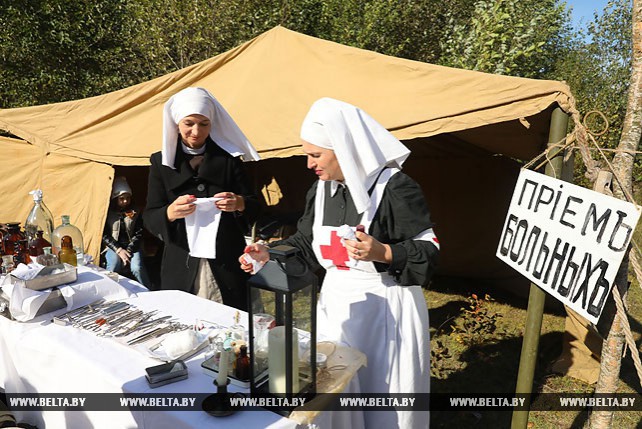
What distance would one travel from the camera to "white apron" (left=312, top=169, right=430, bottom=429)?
1950 millimetres

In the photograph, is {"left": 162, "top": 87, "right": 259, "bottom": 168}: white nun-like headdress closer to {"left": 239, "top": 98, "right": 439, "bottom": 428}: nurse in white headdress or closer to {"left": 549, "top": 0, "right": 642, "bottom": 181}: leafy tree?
{"left": 239, "top": 98, "right": 439, "bottom": 428}: nurse in white headdress

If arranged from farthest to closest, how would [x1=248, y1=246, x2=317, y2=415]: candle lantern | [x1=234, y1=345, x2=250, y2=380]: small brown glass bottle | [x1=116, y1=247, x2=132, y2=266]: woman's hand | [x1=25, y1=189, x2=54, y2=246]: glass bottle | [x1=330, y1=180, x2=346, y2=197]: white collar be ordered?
[x1=116, y1=247, x2=132, y2=266]: woman's hand → [x1=25, y1=189, x2=54, y2=246]: glass bottle → [x1=330, y1=180, x2=346, y2=197]: white collar → [x1=234, y1=345, x2=250, y2=380]: small brown glass bottle → [x1=248, y1=246, x2=317, y2=415]: candle lantern

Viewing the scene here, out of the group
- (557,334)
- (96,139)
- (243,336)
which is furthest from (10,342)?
(557,334)

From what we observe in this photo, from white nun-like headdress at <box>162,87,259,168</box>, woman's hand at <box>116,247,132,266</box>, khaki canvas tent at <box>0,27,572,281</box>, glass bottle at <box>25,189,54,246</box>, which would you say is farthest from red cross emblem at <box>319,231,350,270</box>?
woman's hand at <box>116,247,132,266</box>

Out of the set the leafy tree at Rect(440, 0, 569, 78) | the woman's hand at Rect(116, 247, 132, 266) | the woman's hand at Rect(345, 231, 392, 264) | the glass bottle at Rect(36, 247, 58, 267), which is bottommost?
the woman's hand at Rect(116, 247, 132, 266)

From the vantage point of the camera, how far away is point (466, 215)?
5.57 metres

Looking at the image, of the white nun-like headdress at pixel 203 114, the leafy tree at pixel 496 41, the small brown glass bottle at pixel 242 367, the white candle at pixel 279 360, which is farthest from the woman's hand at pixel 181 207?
the leafy tree at pixel 496 41

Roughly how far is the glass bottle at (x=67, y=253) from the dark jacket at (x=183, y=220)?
41 cm

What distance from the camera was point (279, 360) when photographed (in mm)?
1347

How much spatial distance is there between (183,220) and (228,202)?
1.07ft

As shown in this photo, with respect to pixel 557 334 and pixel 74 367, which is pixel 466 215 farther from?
pixel 74 367

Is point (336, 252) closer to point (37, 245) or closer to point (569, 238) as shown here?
point (569, 238)

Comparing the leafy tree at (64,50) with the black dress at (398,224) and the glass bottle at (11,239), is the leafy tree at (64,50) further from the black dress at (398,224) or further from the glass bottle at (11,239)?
the black dress at (398,224)

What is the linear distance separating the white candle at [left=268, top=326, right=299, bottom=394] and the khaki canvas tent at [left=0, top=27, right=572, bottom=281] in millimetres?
2001
